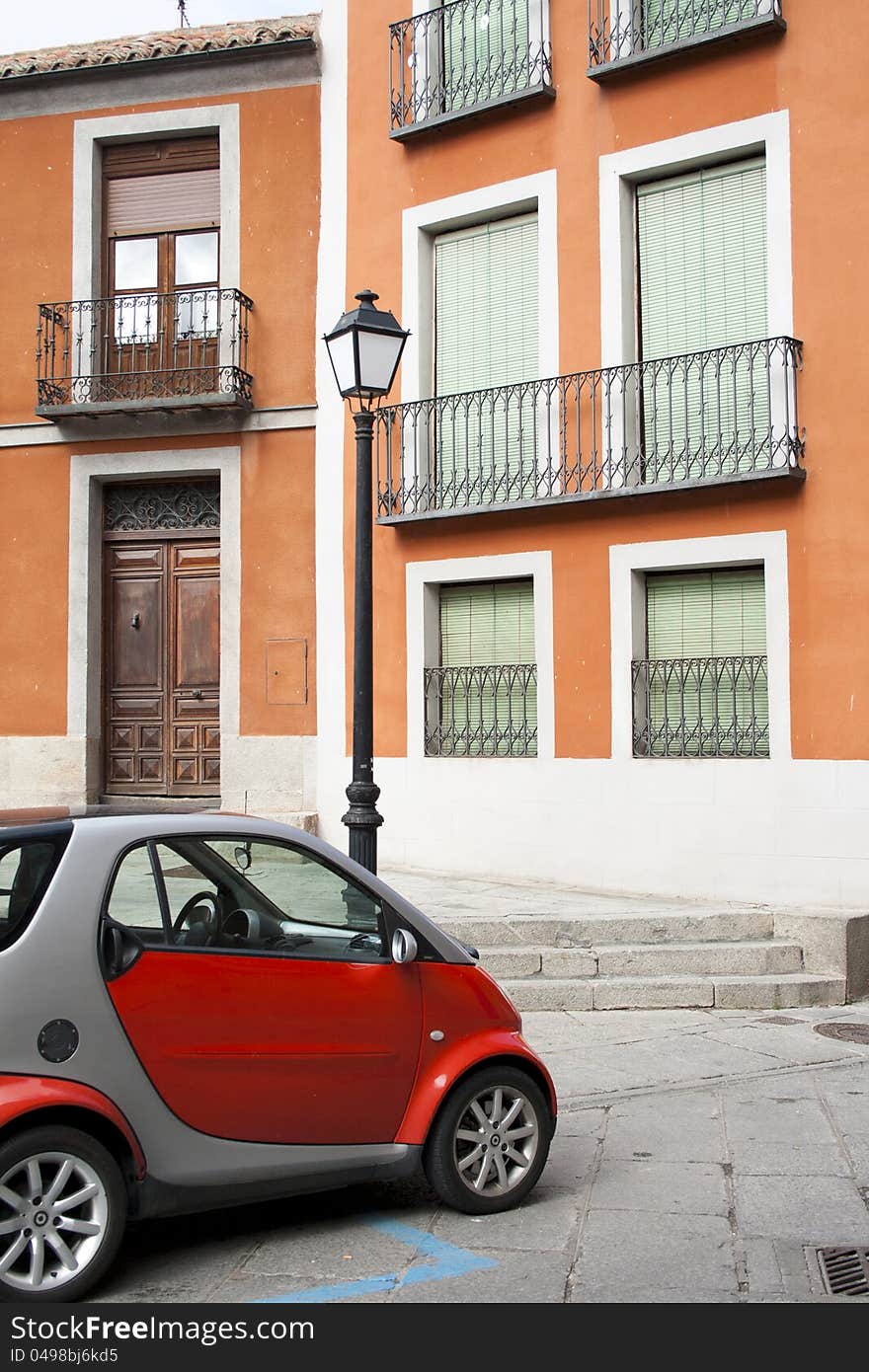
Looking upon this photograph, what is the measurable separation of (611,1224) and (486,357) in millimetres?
10011

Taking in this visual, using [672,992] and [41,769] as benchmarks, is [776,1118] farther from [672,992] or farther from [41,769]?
[41,769]

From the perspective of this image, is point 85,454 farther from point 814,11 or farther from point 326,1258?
point 326,1258

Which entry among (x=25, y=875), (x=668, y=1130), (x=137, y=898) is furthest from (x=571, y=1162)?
(x=25, y=875)

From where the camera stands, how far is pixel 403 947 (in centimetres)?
522

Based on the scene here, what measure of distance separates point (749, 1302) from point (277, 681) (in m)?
11.2

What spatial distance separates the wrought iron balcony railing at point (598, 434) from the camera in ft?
39.3

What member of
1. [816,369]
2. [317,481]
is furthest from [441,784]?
[816,369]

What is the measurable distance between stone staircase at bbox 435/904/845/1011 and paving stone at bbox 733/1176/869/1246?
3853 millimetres

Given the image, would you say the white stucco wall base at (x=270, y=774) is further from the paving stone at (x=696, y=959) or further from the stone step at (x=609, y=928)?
the paving stone at (x=696, y=959)

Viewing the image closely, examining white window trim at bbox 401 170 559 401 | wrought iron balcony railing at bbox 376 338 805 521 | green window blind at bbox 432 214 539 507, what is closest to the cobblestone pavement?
wrought iron balcony railing at bbox 376 338 805 521

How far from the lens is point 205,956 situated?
4.85 m

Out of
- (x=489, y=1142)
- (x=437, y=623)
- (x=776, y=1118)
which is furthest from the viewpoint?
(x=437, y=623)

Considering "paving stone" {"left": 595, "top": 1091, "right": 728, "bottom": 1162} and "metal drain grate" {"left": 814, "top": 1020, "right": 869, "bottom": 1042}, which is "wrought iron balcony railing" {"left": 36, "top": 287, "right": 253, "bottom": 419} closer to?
"metal drain grate" {"left": 814, "top": 1020, "right": 869, "bottom": 1042}
